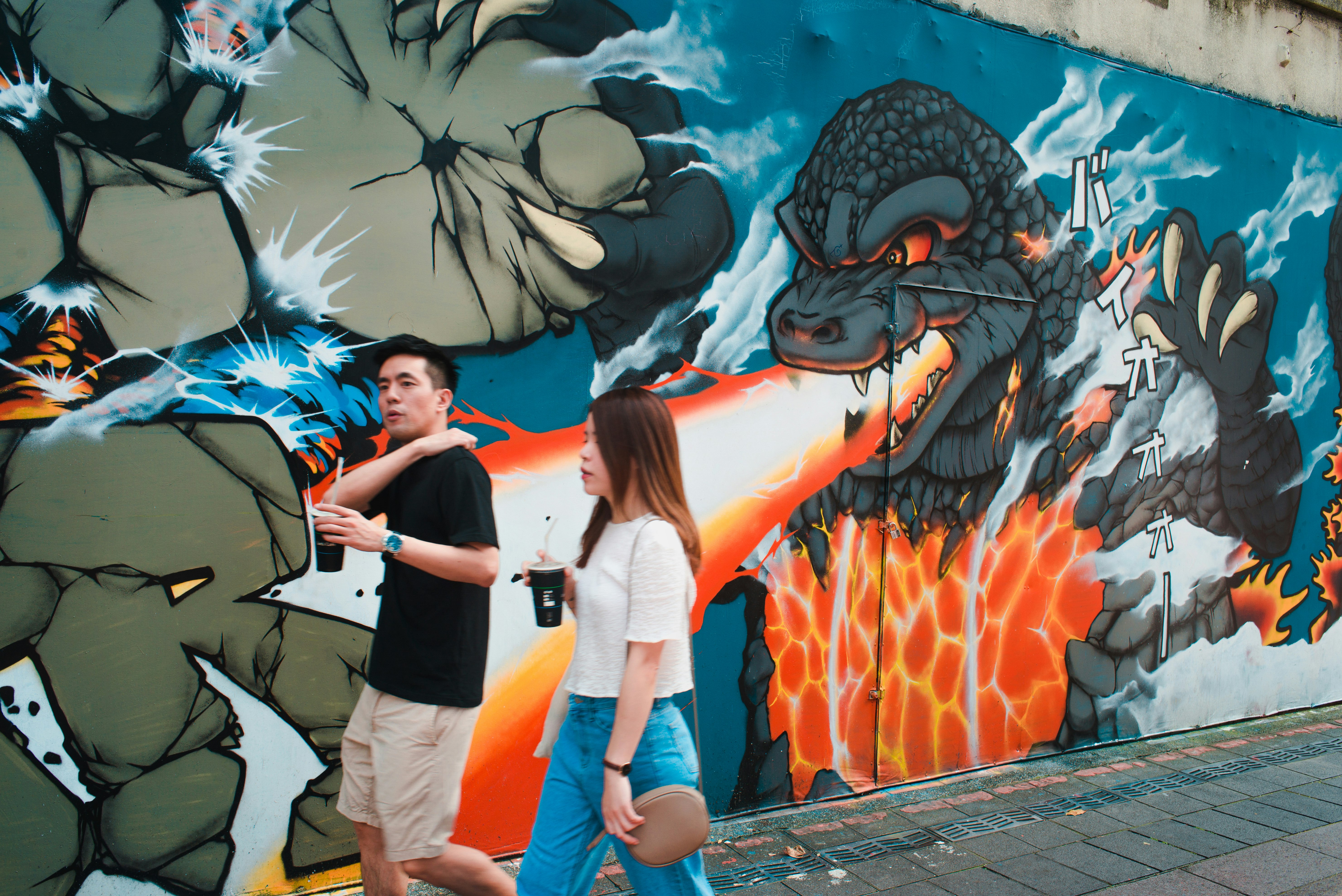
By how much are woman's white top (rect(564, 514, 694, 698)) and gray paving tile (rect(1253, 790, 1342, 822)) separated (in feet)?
12.5

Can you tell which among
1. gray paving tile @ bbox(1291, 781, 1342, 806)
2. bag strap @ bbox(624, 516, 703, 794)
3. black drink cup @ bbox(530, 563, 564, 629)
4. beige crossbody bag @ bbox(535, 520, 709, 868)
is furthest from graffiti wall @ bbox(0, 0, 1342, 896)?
beige crossbody bag @ bbox(535, 520, 709, 868)

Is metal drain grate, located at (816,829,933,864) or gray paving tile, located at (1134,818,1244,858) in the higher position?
metal drain grate, located at (816,829,933,864)

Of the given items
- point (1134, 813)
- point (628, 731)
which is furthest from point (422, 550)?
point (1134, 813)

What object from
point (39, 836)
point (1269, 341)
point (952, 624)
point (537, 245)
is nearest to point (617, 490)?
point (537, 245)

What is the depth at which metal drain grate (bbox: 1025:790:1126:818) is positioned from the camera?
170 inches

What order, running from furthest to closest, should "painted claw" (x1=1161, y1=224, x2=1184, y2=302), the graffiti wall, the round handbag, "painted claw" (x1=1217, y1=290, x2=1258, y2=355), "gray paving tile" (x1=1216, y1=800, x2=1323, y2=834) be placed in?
"painted claw" (x1=1217, y1=290, x2=1258, y2=355) → "painted claw" (x1=1161, y1=224, x2=1184, y2=302) → "gray paving tile" (x1=1216, y1=800, x2=1323, y2=834) → the graffiti wall → the round handbag

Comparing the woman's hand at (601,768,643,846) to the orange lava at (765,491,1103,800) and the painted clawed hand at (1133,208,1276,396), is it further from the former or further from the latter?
the painted clawed hand at (1133,208,1276,396)

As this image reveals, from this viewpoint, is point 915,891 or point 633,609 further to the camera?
point 915,891

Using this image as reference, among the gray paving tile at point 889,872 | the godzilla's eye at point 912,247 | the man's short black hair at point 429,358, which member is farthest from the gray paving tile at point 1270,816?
the man's short black hair at point 429,358

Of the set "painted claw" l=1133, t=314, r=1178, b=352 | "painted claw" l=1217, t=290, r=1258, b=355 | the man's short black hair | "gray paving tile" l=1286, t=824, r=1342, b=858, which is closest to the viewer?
the man's short black hair

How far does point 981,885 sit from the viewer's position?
11.5 ft

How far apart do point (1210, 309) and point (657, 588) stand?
4.88m

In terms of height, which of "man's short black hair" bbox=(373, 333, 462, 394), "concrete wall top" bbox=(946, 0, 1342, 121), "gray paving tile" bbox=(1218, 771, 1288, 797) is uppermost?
"concrete wall top" bbox=(946, 0, 1342, 121)

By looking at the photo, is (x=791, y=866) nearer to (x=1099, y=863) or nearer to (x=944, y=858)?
(x=944, y=858)
